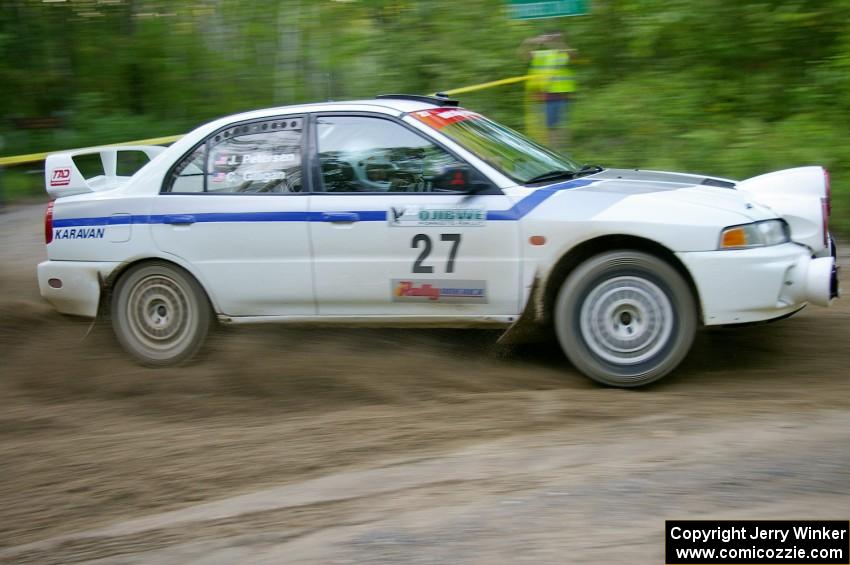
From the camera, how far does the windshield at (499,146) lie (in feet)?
19.9

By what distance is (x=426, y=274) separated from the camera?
19.5 ft

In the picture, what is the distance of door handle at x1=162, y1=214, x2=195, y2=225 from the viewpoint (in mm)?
6361

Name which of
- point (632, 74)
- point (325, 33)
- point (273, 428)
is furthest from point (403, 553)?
point (325, 33)

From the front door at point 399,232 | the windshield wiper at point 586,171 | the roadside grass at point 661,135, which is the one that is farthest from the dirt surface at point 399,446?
the roadside grass at point 661,135

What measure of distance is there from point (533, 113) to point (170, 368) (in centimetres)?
744

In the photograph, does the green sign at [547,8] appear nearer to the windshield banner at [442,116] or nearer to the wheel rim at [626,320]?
the windshield banner at [442,116]

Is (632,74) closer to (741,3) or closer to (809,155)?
(741,3)

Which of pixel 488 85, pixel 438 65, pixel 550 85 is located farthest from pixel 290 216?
pixel 438 65

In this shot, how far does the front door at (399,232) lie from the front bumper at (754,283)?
3.54 feet

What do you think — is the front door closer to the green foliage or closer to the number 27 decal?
the number 27 decal

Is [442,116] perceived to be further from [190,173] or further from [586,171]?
[190,173]

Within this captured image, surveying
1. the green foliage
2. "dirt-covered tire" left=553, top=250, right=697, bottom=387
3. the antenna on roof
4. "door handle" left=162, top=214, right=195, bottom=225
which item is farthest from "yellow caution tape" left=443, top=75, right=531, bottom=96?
"dirt-covered tire" left=553, top=250, right=697, bottom=387

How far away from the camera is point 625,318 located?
18.7ft

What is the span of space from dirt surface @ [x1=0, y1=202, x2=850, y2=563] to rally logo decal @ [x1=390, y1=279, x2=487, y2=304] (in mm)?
467
